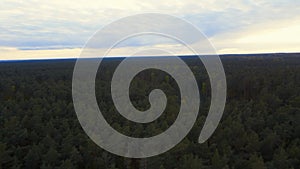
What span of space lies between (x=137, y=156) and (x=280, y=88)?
36460 mm

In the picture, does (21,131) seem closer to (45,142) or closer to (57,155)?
(45,142)

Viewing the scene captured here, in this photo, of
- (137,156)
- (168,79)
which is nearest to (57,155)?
(137,156)

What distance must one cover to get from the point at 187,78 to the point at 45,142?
3592cm

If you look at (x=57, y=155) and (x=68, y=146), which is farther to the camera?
(x=68, y=146)

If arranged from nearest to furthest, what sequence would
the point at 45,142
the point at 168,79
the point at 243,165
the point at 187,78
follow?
the point at 243,165 → the point at 45,142 → the point at 187,78 → the point at 168,79

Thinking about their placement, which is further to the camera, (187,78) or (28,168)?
(187,78)

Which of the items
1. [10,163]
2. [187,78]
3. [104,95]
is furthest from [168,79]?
[10,163]

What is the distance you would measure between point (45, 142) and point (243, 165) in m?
12.2

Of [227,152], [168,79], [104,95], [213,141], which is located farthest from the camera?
[168,79]

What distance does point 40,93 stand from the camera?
54719 millimetres

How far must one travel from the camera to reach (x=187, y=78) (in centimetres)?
5691

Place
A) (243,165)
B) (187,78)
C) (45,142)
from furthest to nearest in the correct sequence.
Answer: (187,78) → (45,142) → (243,165)

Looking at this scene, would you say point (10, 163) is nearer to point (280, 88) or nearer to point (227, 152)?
point (227, 152)

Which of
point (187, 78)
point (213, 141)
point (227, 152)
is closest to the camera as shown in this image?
point (227, 152)
